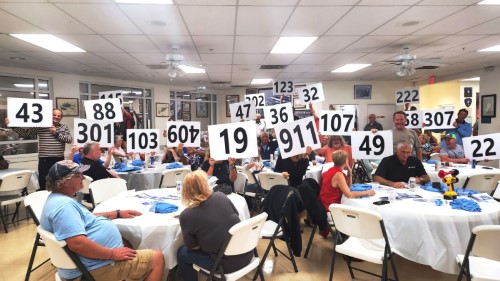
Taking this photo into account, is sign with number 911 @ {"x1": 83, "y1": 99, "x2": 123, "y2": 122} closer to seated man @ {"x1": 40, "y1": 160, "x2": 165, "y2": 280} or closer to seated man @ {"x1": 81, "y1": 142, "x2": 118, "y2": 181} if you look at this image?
seated man @ {"x1": 81, "y1": 142, "x2": 118, "y2": 181}

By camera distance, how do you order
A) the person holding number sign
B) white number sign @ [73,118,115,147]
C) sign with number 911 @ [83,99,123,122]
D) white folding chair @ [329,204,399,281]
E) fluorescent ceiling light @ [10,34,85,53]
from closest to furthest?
white folding chair @ [329,204,399,281], white number sign @ [73,118,115,147], fluorescent ceiling light @ [10,34,85,53], the person holding number sign, sign with number 911 @ [83,99,123,122]

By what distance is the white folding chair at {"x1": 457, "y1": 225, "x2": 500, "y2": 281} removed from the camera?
215cm

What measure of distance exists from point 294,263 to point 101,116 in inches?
170

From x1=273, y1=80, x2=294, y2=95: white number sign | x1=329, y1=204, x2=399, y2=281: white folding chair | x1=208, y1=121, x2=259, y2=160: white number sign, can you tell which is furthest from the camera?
x1=273, y1=80, x2=294, y2=95: white number sign

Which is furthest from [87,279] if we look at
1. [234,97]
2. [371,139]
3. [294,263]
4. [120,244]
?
[234,97]

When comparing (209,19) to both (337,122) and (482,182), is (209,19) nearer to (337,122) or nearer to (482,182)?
(337,122)

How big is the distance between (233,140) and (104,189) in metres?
1.73

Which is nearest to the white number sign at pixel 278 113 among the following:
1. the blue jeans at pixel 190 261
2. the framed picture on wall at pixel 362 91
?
the blue jeans at pixel 190 261

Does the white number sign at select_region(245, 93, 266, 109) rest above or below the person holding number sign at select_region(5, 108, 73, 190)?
above

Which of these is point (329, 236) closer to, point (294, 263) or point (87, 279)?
point (294, 263)

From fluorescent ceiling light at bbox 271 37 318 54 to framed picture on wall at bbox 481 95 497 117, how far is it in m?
6.38

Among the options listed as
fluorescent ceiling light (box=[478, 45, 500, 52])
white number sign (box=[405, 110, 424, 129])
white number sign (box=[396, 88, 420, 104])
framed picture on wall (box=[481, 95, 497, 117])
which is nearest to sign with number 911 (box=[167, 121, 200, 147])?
white number sign (box=[405, 110, 424, 129])

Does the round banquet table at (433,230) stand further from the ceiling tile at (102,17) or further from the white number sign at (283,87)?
the white number sign at (283,87)

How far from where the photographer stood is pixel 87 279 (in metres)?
2.24
